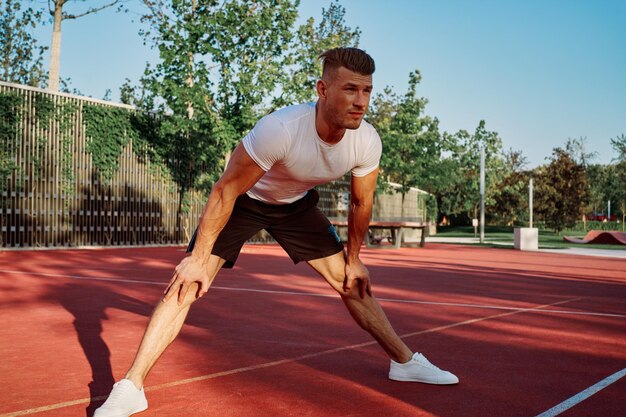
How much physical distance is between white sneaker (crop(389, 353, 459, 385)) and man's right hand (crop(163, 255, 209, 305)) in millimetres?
1431

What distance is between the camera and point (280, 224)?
4578 mm

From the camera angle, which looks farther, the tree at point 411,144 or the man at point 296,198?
the tree at point 411,144

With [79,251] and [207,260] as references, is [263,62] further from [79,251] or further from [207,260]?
[207,260]

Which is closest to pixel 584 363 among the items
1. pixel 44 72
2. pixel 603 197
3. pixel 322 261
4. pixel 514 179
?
pixel 322 261

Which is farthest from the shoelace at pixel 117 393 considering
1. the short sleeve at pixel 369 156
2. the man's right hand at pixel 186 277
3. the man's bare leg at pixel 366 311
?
the short sleeve at pixel 369 156

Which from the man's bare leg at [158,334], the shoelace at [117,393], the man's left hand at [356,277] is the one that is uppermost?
the man's left hand at [356,277]

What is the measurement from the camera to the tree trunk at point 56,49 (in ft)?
82.1

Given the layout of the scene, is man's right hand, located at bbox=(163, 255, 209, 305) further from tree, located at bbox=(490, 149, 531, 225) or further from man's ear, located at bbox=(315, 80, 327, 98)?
tree, located at bbox=(490, 149, 531, 225)

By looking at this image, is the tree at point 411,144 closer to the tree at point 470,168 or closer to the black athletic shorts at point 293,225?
the tree at point 470,168

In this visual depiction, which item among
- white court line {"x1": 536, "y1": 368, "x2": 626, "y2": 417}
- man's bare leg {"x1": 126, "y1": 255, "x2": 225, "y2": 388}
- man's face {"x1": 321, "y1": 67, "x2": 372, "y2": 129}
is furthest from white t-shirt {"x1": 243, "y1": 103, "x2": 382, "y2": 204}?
white court line {"x1": 536, "y1": 368, "x2": 626, "y2": 417}

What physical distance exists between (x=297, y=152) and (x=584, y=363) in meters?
2.91

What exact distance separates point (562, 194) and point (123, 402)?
42.9m

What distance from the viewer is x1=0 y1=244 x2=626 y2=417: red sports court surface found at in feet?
13.3

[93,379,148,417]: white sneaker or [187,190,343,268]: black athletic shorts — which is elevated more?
[187,190,343,268]: black athletic shorts
